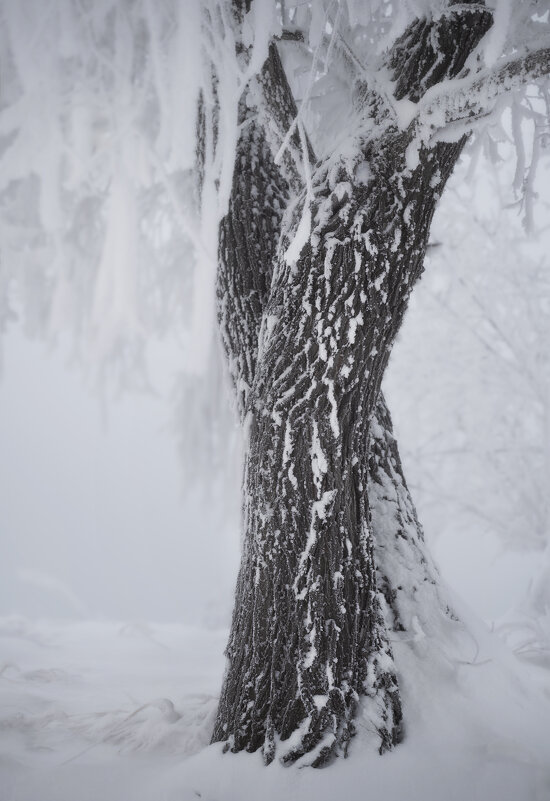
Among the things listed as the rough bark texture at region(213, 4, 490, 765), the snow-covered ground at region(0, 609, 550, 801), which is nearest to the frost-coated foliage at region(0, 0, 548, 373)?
the rough bark texture at region(213, 4, 490, 765)

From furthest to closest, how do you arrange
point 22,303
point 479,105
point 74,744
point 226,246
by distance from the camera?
1. point 22,303
2. point 226,246
3. point 74,744
4. point 479,105

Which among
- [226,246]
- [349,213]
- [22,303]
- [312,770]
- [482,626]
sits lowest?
[312,770]

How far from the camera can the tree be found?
4.09ft

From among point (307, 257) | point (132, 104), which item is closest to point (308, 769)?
point (307, 257)

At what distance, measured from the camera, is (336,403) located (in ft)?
4.29

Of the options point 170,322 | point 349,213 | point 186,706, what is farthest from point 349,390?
point 170,322

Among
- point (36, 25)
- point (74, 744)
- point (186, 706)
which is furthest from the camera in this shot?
point (186, 706)

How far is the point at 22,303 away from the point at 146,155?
54.5 inches

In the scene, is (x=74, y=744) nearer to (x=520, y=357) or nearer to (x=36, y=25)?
(x=36, y=25)

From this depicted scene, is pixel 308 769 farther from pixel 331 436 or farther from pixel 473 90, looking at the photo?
pixel 473 90

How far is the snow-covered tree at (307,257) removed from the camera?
1.08m

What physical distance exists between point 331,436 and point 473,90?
0.98 m

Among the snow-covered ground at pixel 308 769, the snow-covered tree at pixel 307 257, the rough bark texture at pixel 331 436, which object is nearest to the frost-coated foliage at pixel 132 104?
the snow-covered tree at pixel 307 257

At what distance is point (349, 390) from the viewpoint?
132 centimetres
